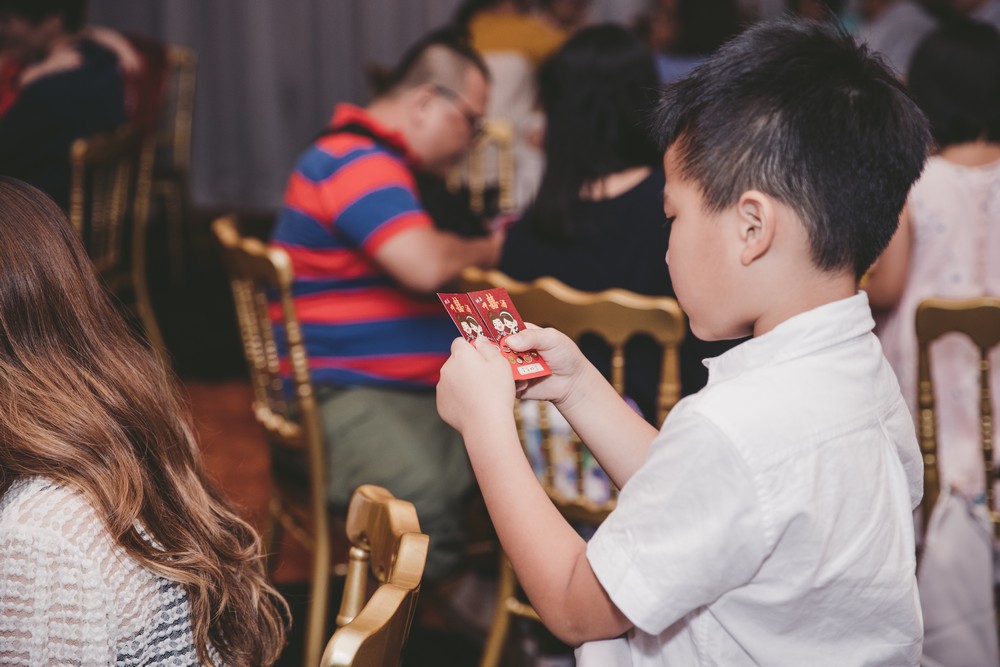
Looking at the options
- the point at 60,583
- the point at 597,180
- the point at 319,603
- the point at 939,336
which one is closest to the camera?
the point at 60,583

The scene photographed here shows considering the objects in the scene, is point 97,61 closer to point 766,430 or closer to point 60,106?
point 60,106

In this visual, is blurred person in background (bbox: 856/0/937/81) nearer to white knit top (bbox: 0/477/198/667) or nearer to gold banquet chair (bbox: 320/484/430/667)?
gold banquet chair (bbox: 320/484/430/667)

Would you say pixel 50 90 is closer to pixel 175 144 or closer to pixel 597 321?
pixel 175 144

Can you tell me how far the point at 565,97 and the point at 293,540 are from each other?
57.5 inches

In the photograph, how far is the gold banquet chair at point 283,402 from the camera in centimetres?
181

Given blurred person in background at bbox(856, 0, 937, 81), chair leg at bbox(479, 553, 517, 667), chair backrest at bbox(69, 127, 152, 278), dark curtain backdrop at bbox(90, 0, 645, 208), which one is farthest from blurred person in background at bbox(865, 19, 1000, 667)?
dark curtain backdrop at bbox(90, 0, 645, 208)

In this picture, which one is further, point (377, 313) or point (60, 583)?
point (377, 313)

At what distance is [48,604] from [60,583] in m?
0.02

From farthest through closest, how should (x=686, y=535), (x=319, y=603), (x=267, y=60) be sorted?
(x=267, y=60)
(x=319, y=603)
(x=686, y=535)

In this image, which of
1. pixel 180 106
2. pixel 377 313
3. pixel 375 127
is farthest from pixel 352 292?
pixel 180 106

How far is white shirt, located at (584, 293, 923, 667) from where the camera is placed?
0.80m

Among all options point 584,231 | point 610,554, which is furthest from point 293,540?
point 610,554

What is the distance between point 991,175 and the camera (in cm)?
194

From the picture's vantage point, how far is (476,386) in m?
0.93
